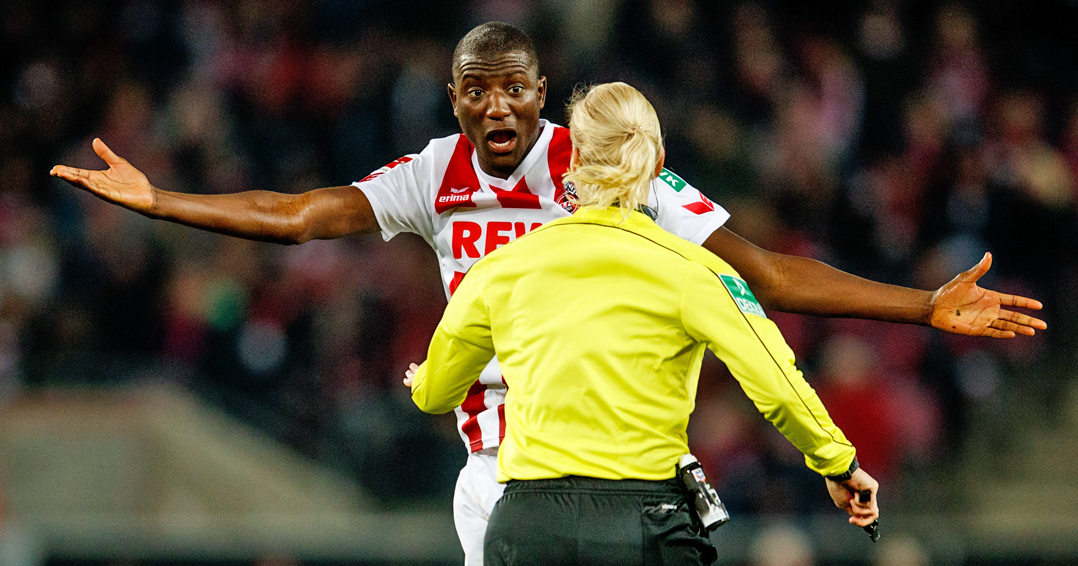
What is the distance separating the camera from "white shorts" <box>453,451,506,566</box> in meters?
3.53

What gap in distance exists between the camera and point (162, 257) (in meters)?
8.63

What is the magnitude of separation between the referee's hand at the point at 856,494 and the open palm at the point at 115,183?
6.20 ft

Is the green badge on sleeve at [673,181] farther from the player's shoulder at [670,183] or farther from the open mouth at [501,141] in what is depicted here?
the open mouth at [501,141]

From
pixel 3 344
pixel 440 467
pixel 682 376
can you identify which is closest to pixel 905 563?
pixel 440 467

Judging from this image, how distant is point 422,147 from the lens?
9031 millimetres

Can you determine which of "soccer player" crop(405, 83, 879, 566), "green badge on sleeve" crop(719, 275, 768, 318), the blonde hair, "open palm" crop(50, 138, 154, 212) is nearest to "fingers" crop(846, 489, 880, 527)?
"soccer player" crop(405, 83, 879, 566)

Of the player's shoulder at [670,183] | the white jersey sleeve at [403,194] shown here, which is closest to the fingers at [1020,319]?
the player's shoulder at [670,183]

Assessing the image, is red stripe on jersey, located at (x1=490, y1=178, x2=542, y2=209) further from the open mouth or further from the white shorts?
the white shorts

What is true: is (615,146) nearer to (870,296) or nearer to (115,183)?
(870,296)

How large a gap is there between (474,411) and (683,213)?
33.5 inches

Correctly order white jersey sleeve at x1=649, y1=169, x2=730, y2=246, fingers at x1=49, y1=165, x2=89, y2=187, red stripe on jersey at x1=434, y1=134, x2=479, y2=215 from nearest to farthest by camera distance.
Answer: fingers at x1=49, y1=165, x2=89, y2=187, white jersey sleeve at x1=649, y1=169, x2=730, y2=246, red stripe on jersey at x1=434, y1=134, x2=479, y2=215

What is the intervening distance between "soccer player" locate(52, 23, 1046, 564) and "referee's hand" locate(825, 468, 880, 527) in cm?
63

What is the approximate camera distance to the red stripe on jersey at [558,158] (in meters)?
3.54

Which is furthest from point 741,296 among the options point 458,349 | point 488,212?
point 488,212
